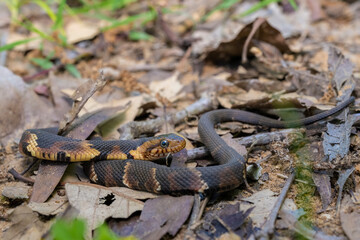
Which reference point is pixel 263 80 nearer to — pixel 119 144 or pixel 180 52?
pixel 180 52

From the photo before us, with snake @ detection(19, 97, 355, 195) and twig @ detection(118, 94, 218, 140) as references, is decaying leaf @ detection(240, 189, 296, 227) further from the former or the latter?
twig @ detection(118, 94, 218, 140)

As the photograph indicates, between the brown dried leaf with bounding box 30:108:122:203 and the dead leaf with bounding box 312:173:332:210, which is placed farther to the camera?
the brown dried leaf with bounding box 30:108:122:203

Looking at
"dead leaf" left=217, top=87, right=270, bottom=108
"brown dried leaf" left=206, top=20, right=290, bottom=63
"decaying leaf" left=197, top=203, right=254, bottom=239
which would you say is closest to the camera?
"decaying leaf" left=197, top=203, right=254, bottom=239

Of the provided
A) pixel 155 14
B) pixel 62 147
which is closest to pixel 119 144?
pixel 62 147

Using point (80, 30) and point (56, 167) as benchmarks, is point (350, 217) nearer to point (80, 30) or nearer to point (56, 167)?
point (56, 167)

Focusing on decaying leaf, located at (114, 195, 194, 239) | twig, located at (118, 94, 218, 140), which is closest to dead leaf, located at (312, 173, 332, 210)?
decaying leaf, located at (114, 195, 194, 239)

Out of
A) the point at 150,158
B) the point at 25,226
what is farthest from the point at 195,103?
the point at 25,226

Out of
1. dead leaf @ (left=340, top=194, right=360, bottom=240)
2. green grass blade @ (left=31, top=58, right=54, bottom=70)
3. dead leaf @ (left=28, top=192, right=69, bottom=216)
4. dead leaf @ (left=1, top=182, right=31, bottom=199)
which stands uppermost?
green grass blade @ (left=31, top=58, right=54, bottom=70)
